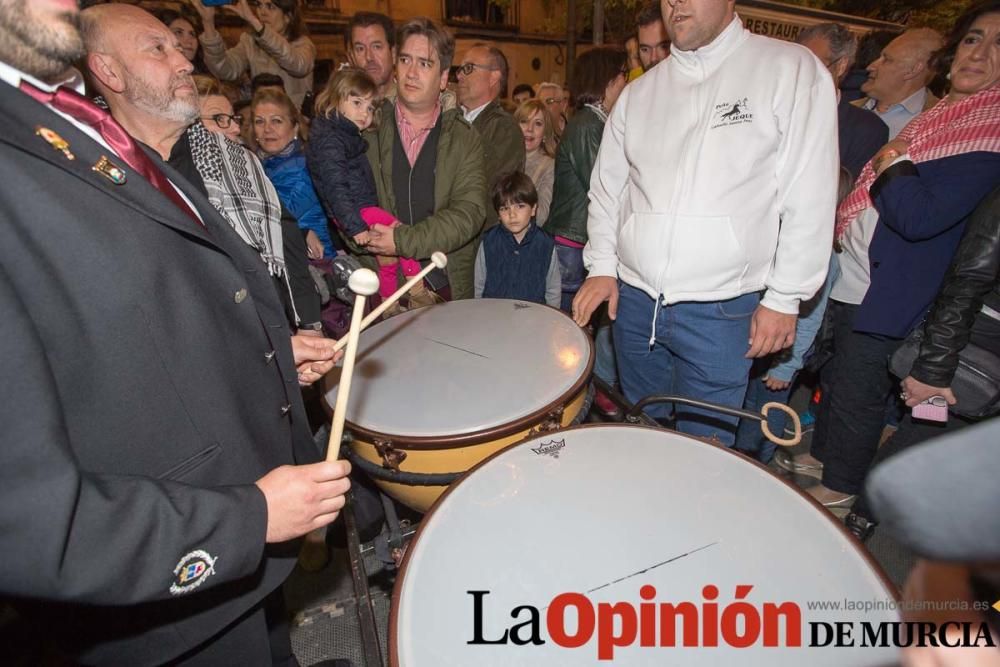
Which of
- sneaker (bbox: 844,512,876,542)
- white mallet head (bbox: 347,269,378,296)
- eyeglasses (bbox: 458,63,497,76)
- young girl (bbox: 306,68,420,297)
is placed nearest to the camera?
white mallet head (bbox: 347,269,378,296)

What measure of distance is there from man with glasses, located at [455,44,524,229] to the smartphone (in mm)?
2078

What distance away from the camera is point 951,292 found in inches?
61.0

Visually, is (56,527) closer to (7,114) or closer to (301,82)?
(7,114)

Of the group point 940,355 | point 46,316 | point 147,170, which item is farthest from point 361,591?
point 940,355

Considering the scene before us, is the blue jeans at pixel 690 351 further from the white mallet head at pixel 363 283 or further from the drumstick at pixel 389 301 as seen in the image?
the white mallet head at pixel 363 283

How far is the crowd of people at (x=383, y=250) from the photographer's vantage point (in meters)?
0.67

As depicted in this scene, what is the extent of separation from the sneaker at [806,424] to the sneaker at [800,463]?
0.55 ft

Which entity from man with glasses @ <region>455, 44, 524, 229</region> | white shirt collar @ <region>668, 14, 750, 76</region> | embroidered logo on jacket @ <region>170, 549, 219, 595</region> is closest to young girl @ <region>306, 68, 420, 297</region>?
man with glasses @ <region>455, 44, 524, 229</region>

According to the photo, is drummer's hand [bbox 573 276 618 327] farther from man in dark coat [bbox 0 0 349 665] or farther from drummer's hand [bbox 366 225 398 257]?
man in dark coat [bbox 0 0 349 665]

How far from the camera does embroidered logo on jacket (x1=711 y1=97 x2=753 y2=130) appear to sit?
148 cm

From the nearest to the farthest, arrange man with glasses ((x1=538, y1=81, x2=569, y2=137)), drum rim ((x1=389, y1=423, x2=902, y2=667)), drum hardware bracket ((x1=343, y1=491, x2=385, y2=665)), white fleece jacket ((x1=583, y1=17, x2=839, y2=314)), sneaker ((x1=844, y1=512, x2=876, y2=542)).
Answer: drum rim ((x1=389, y1=423, x2=902, y2=667)) < drum hardware bracket ((x1=343, y1=491, x2=385, y2=665)) < white fleece jacket ((x1=583, y1=17, x2=839, y2=314)) < sneaker ((x1=844, y1=512, x2=876, y2=542)) < man with glasses ((x1=538, y1=81, x2=569, y2=137))

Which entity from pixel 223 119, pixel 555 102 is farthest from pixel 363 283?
pixel 555 102

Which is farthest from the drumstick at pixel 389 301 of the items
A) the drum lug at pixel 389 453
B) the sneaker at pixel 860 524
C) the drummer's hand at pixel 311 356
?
the sneaker at pixel 860 524

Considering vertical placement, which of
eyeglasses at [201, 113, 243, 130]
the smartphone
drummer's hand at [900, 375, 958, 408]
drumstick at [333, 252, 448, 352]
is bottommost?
the smartphone
